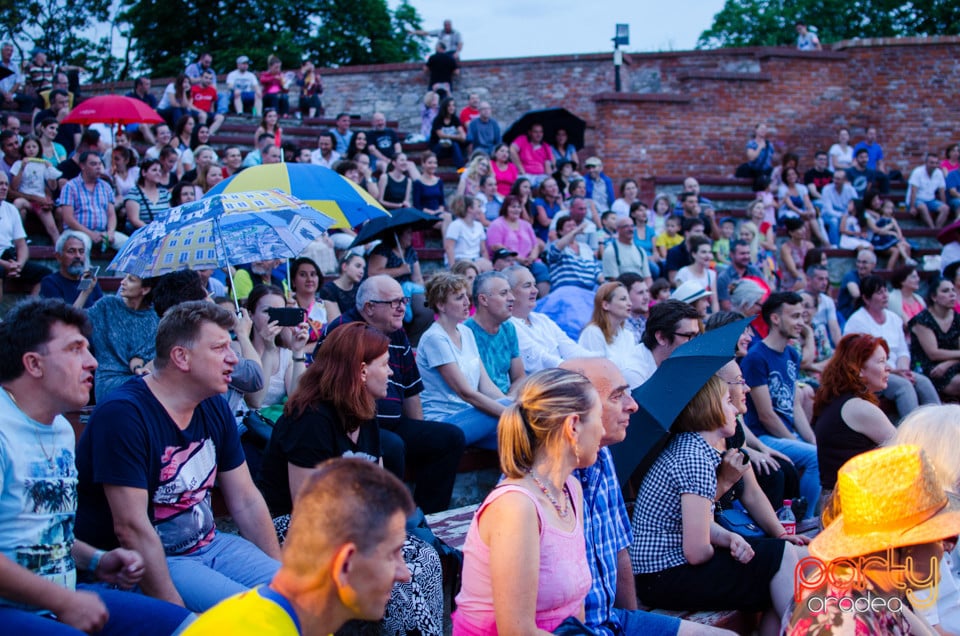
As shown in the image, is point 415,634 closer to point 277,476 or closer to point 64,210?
point 277,476

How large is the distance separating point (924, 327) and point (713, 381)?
5.33 meters

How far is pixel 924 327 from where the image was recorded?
28.5 ft

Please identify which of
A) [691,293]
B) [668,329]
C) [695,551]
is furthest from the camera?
[691,293]

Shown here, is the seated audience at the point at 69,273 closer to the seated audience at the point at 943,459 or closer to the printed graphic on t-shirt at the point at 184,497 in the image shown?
the printed graphic on t-shirt at the point at 184,497

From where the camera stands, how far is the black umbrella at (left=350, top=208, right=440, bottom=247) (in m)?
7.73

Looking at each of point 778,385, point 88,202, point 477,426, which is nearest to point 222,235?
point 477,426

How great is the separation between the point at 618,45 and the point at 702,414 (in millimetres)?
14623

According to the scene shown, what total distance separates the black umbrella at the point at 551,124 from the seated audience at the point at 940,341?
6.72 metres

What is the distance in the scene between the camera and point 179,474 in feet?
11.1

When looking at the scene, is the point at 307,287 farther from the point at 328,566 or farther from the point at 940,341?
the point at 940,341

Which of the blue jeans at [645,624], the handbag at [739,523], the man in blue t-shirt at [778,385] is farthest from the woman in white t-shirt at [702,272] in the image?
the blue jeans at [645,624]

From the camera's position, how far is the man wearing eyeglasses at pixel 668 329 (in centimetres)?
598

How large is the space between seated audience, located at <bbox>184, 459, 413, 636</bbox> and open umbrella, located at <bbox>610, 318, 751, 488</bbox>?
2.15 m

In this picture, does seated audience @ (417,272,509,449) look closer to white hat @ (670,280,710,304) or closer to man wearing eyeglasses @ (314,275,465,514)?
man wearing eyeglasses @ (314,275,465,514)
